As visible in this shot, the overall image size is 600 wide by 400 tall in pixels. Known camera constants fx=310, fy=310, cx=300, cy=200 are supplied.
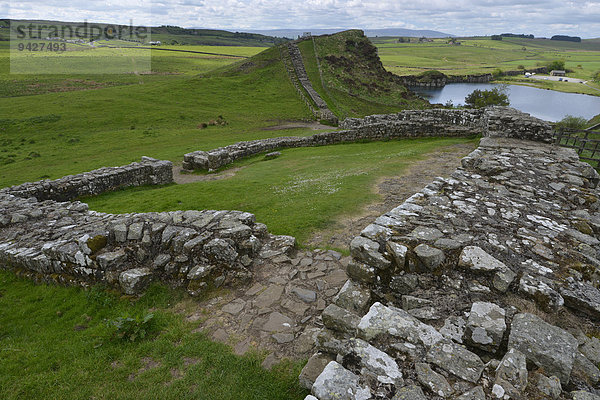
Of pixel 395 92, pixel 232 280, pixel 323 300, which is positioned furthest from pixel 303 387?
pixel 395 92

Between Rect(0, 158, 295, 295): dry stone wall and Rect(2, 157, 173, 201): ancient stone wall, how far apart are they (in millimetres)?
6875

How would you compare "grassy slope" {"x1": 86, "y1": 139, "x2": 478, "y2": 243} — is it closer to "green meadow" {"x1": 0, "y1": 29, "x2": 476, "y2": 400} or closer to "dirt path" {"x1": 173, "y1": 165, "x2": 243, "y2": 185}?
"green meadow" {"x1": 0, "y1": 29, "x2": 476, "y2": 400}

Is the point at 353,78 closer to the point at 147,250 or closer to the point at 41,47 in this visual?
the point at 147,250

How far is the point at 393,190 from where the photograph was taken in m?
12.6

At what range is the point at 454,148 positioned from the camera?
18.5 metres

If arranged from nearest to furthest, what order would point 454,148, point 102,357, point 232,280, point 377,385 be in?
point 377,385 < point 102,357 < point 232,280 < point 454,148

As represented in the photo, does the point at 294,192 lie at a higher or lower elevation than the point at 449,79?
lower

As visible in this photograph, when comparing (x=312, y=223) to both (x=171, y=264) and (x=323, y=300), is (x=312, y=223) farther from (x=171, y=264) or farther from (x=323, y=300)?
(x=171, y=264)

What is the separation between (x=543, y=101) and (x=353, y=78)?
70.5m

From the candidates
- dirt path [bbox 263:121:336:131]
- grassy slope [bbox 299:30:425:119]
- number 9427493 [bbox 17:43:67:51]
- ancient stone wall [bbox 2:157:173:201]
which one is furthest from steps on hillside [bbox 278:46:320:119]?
number 9427493 [bbox 17:43:67:51]

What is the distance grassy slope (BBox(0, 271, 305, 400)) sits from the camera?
4.98 meters

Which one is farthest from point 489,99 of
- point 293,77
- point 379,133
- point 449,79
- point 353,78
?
point 449,79

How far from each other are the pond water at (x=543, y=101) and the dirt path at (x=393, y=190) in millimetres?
71169

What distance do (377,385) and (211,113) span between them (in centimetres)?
4312
